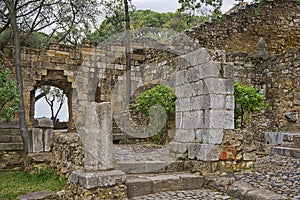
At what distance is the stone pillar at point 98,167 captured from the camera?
16.5 ft

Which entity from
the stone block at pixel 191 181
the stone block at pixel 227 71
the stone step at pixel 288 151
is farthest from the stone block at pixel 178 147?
the stone step at pixel 288 151

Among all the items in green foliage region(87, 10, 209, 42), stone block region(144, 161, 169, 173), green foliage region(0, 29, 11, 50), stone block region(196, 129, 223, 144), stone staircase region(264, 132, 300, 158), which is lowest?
stone block region(144, 161, 169, 173)

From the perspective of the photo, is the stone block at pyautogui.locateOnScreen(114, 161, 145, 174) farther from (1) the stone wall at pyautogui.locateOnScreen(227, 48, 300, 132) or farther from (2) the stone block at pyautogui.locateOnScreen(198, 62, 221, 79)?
(1) the stone wall at pyautogui.locateOnScreen(227, 48, 300, 132)

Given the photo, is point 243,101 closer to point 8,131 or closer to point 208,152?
point 208,152

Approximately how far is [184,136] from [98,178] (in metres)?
2.21

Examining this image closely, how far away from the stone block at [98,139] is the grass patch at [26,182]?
169 cm

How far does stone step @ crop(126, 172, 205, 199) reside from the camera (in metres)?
5.35

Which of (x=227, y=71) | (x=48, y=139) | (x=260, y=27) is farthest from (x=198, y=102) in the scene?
(x=260, y=27)

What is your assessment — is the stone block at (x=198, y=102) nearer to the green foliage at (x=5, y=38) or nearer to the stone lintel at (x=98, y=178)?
the stone lintel at (x=98, y=178)

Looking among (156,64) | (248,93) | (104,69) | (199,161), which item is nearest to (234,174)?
(199,161)

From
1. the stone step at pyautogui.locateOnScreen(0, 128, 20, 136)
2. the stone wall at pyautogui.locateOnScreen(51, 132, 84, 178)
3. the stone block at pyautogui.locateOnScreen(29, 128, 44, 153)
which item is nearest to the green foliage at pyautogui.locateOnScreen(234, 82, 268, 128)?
the stone wall at pyautogui.locateOnScreen(51, 132, 84, 178)

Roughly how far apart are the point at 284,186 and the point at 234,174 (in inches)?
43.3

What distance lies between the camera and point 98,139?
528 centimetres

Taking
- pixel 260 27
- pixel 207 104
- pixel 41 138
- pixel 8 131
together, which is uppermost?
pixel 260 27
